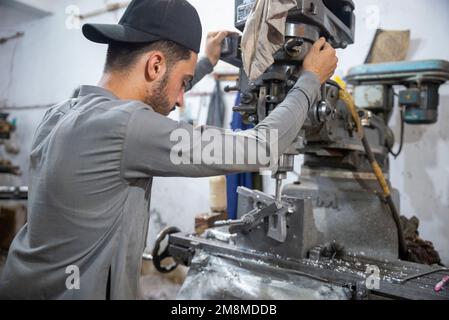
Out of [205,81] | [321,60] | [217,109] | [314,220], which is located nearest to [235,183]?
[217,109]

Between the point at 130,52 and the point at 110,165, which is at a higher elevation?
the point at 130,52

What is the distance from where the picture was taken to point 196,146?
0.73 metres

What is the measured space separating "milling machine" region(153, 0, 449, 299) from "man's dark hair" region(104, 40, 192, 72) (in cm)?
29

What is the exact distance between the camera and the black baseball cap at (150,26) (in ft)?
2.57

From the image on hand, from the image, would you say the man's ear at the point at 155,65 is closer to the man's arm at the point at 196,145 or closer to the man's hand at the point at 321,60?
the man's arm at the point at 196,145

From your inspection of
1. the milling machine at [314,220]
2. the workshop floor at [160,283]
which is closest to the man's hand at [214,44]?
the milling machine at [314,220]

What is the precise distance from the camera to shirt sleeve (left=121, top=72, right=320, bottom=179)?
69 cm

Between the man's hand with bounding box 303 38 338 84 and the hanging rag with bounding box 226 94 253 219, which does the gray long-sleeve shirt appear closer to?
the man's hand with bounding box 303 38 338 84

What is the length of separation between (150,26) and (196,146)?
31cm

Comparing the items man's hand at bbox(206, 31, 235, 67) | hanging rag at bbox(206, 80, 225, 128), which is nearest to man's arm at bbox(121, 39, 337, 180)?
man's hand at bbox(206, 31, 235, 67)

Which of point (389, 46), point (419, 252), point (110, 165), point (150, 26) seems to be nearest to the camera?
point (110, 165)

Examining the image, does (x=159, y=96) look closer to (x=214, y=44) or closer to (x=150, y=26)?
(x=150, y=26)
